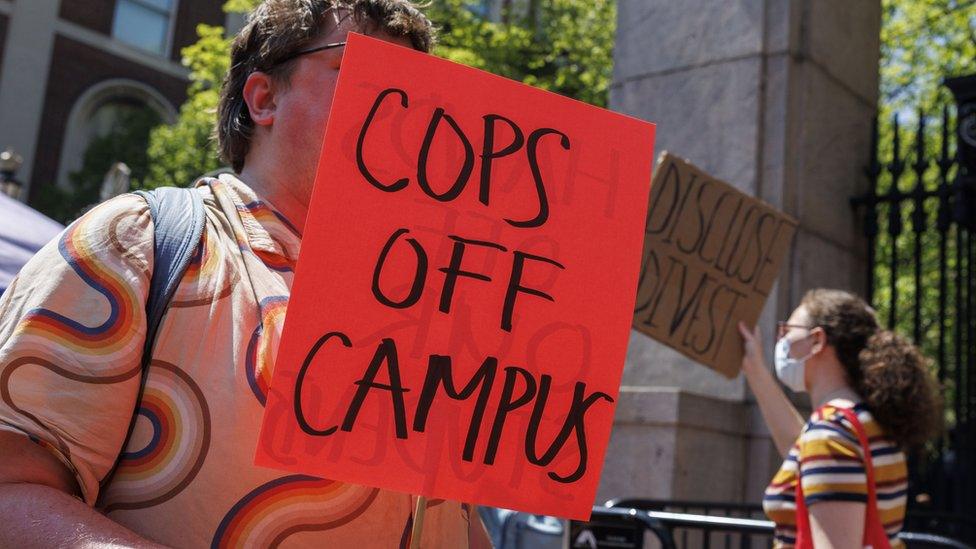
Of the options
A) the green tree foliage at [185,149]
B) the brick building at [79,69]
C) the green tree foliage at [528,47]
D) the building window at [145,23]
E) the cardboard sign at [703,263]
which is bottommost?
the cardboard sign at [703,263]

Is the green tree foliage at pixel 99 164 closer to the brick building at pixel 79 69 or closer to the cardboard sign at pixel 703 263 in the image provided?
the brick building at pixel 79 69

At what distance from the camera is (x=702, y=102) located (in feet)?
18.7

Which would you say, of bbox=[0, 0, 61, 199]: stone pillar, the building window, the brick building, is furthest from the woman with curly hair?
the building window

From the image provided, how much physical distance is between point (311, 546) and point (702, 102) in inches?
185

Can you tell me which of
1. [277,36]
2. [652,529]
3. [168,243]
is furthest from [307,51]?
[652,529]

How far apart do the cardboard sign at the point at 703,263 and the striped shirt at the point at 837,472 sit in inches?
31.6

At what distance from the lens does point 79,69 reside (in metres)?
24.2

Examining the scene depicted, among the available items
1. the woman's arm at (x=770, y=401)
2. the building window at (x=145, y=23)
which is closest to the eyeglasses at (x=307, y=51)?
the woman's arm at (x=770, y=401)

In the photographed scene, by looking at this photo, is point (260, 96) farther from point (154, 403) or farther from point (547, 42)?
point (547, 42)

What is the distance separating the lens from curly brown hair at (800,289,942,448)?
10.3ft

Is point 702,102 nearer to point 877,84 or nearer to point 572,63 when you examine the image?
point 877,84

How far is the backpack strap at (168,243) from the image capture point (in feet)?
4.61

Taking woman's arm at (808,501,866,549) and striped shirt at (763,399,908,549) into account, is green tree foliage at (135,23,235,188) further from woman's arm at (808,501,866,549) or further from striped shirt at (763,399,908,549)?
woman's arm at (808,501,866,549)

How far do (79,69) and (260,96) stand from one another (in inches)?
971
